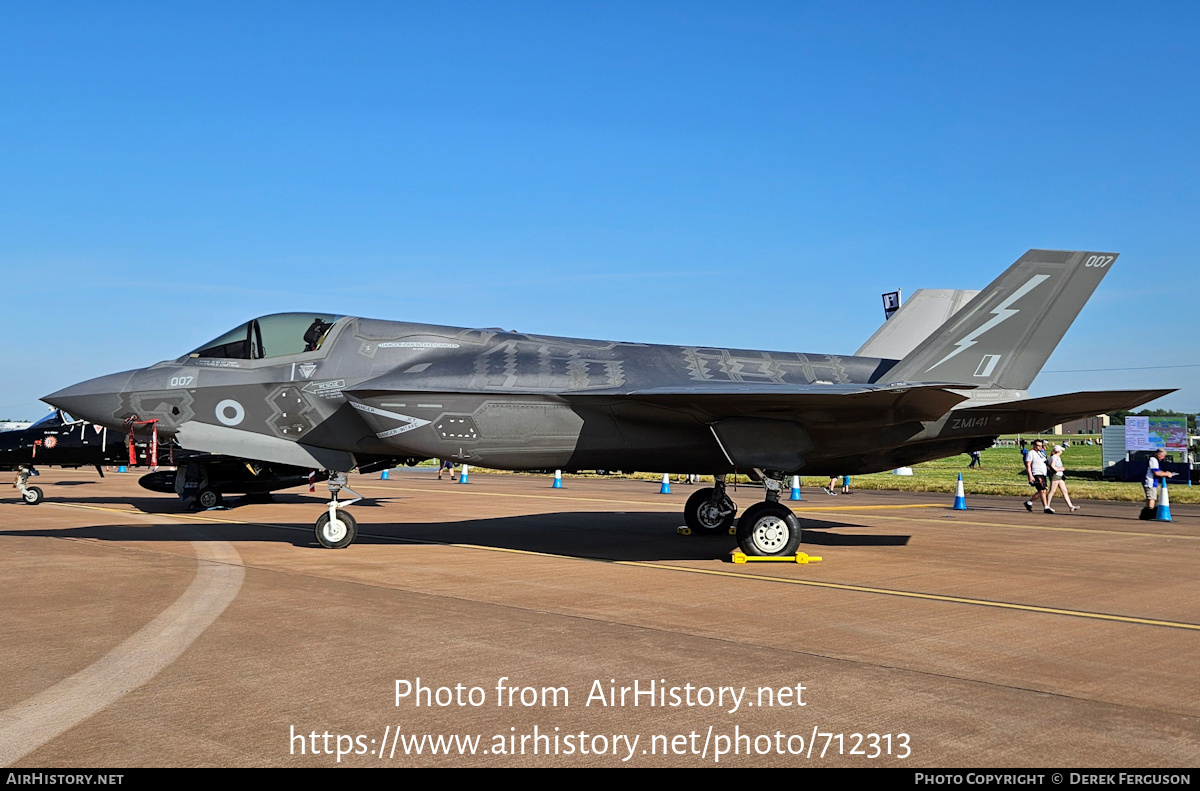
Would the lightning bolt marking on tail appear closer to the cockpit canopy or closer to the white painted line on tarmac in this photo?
the cockpit canopy

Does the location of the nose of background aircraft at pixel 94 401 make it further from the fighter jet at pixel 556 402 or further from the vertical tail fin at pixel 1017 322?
the vertical tail fin at pixel 1017 322

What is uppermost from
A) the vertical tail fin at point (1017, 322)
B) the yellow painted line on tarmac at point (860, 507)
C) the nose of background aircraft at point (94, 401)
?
the vertical tail fin at point (1017, 322)

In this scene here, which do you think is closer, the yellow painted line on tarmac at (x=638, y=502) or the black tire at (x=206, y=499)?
the black tire at (x=206, y=499)

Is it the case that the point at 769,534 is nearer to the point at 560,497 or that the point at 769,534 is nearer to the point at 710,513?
the point at 710,513

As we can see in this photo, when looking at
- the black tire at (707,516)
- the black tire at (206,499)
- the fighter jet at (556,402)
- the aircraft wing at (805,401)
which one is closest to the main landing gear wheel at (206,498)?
the black tire at (206,499)

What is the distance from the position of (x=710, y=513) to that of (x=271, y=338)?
7751mm

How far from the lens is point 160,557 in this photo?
1227 cm

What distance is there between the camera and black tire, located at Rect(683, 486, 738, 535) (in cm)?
1609

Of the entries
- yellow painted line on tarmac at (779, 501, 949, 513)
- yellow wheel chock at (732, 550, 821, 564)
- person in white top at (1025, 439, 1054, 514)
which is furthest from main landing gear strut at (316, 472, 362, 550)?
person in white top at (1025, 439, 1054, 514)

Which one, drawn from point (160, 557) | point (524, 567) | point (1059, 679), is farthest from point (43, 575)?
point (1059, 679)

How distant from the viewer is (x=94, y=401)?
42.1 ft

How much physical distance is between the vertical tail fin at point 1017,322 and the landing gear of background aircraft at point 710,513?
4.43 meters

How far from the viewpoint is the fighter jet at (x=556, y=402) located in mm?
12352
